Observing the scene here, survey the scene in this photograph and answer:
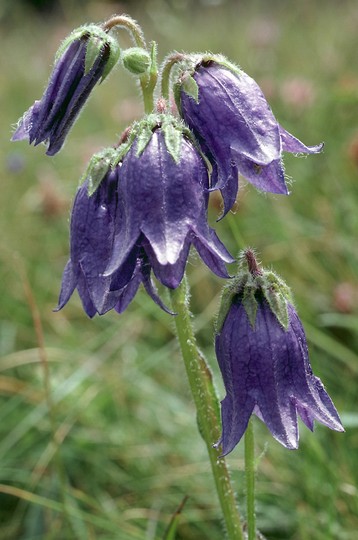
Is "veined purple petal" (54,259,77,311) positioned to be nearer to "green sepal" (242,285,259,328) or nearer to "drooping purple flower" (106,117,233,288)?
"drooping purple flower" (106,117,233,288)

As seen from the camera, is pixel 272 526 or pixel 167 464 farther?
pixel 167 464

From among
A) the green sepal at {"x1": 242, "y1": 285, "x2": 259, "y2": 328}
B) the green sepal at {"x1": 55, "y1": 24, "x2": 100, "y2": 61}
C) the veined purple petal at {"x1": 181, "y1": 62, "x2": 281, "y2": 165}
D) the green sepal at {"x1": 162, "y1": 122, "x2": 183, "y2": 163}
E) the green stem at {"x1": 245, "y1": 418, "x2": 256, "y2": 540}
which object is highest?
the green sepal at {"x1": 55, "y1": 24, "x2": 100, "y2": 61}

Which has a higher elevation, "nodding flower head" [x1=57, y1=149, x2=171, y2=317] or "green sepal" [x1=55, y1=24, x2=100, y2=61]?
"green sepal" [x1=55, y1=24, x2=100, y2=61]

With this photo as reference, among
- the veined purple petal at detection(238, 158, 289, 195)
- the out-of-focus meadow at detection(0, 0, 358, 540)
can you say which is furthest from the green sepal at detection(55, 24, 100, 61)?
the out-of-focus meadow at detection(0, 0, 358, 540)

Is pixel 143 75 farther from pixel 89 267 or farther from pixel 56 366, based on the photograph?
pixel 56 366

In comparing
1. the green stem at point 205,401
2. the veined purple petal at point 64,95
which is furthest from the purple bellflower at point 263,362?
the veined purple petal at point 64,95

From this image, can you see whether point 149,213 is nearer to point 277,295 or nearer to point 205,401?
point 277,295

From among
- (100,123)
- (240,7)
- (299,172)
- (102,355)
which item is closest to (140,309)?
(102,355)
